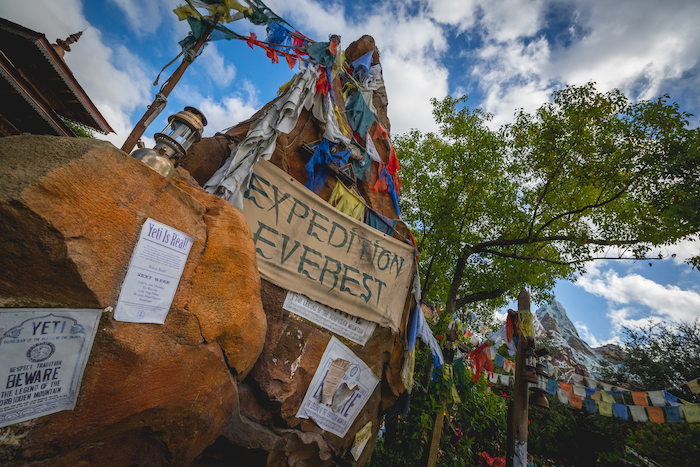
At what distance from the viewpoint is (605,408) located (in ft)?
26.5

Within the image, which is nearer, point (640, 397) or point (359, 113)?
point (359, 113)

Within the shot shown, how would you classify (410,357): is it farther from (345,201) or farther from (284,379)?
(345,201)

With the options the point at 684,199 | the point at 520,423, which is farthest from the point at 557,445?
the point at 684,199

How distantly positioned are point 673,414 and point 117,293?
37.4 ft

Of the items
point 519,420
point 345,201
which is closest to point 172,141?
point 345,201

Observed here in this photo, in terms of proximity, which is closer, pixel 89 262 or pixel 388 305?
pixel 89 262

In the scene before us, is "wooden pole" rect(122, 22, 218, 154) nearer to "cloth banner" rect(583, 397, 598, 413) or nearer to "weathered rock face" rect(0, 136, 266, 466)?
"weathered rock face" rect(0, 136, 266, 466)

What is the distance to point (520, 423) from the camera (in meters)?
6.09

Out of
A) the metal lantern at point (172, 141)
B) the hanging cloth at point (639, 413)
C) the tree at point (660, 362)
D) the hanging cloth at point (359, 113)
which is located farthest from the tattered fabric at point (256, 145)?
the tree at point (660, 362)

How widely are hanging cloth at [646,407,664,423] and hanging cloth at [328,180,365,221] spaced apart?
9.03 m

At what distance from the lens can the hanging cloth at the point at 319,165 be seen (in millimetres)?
4918

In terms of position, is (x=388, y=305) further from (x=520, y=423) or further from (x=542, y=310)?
(x=542, y=310)

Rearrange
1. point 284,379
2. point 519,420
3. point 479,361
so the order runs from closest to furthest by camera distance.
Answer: point 284,379 → point 519,420 → point 479,361

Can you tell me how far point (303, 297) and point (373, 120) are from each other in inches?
176
